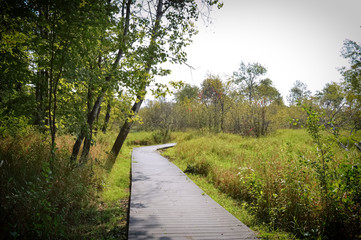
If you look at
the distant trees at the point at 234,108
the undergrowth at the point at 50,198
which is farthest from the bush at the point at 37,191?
the distant trees at the point at 234,108

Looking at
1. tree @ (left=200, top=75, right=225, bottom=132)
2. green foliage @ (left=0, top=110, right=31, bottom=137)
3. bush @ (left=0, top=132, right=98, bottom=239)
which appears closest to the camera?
bush @ (left=0, top=132, right=98, bottom=239)

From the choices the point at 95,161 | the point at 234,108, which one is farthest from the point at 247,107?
the point at 95,161

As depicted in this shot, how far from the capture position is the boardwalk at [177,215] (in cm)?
315

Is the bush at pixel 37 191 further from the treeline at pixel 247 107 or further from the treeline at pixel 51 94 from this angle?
the treeline at pixel 247 107

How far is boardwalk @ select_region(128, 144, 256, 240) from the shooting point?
3152 mm

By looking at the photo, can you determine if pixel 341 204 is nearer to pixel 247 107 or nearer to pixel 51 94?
pixel 51 94

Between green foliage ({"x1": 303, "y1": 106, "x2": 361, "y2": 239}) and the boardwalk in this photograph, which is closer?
green foliage ({"x1": 303, "y1": 106, "x2": 361, "y2": 239})

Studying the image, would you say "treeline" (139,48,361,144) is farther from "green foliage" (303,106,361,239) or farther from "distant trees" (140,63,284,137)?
"green foliage" (303,106,361,239)

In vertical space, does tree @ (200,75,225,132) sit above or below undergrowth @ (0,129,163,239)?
above

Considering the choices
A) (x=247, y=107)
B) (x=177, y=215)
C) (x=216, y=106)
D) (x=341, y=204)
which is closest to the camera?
(x=341, y=204)

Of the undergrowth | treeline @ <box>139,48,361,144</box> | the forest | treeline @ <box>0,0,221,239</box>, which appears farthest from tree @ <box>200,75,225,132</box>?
the undergrowth

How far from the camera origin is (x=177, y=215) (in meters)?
3.87

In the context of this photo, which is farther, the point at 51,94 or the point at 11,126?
the point at 11,126

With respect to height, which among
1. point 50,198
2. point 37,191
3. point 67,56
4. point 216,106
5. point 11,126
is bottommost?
point 50,198
